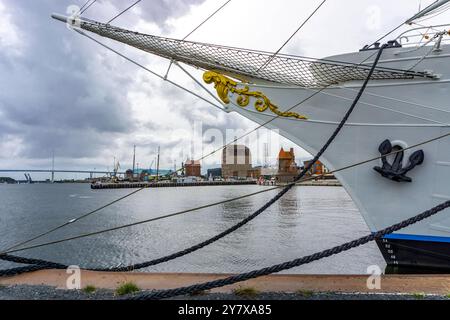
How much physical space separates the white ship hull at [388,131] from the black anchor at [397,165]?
0.09 meters

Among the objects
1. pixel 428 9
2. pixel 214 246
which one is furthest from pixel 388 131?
pixel 214 246

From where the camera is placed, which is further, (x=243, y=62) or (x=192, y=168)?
(x=192, y=168)

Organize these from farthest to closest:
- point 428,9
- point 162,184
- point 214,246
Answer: point 162,184, point 214,246, point 428,9

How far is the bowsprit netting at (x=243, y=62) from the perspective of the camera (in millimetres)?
5098

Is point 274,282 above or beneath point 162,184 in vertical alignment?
above

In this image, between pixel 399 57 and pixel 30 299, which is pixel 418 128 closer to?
pixel 399 57

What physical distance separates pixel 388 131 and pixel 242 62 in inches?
96.8

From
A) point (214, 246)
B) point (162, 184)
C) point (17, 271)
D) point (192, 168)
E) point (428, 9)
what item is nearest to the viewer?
point (17, 271)

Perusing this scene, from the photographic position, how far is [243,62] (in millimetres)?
5289

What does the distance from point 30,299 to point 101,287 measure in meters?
0.62

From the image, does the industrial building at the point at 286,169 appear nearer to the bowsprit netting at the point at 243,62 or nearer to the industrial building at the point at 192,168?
the industrial building at the point at 192,168

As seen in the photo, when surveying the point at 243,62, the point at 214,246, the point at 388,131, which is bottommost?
the point at 214,246

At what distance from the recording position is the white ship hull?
16.6 ft

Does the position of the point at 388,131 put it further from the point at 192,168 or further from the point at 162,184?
the point at 162,184
